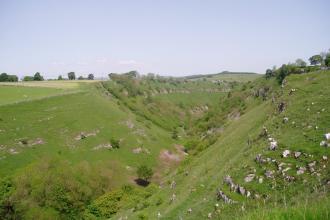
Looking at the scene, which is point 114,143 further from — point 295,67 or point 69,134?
point 295,67

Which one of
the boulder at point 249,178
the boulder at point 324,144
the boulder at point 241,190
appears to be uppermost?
the boulder at point 324,144

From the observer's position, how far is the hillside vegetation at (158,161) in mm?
25891

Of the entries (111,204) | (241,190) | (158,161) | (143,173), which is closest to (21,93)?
(158,161)

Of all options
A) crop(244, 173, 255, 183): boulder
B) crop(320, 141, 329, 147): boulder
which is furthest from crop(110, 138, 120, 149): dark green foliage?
crop(320, 141, 329, 147): boulder

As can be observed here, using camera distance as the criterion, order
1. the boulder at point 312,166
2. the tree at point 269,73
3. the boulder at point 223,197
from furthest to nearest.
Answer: the tree at point 269,73 < the boulder at point 223,197 < the boulder at point 312,166

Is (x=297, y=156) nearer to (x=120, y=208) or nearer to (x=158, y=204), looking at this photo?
(x=158, y=204)

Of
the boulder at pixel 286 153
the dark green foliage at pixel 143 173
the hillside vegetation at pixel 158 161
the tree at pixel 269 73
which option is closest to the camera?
the hillside vegetation at pixel 158 161

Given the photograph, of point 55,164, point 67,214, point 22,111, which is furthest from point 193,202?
point 22,111

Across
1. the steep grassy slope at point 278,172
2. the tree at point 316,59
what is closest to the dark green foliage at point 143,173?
the steep grassy slope at point 278,172

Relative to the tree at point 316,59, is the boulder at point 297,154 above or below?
below

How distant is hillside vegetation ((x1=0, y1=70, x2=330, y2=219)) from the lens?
25.9m

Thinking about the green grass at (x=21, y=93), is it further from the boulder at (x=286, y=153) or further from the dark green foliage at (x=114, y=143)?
the boulder at (x=286, y=153)

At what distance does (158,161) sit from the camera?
10312 cm

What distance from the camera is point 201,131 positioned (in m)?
142
